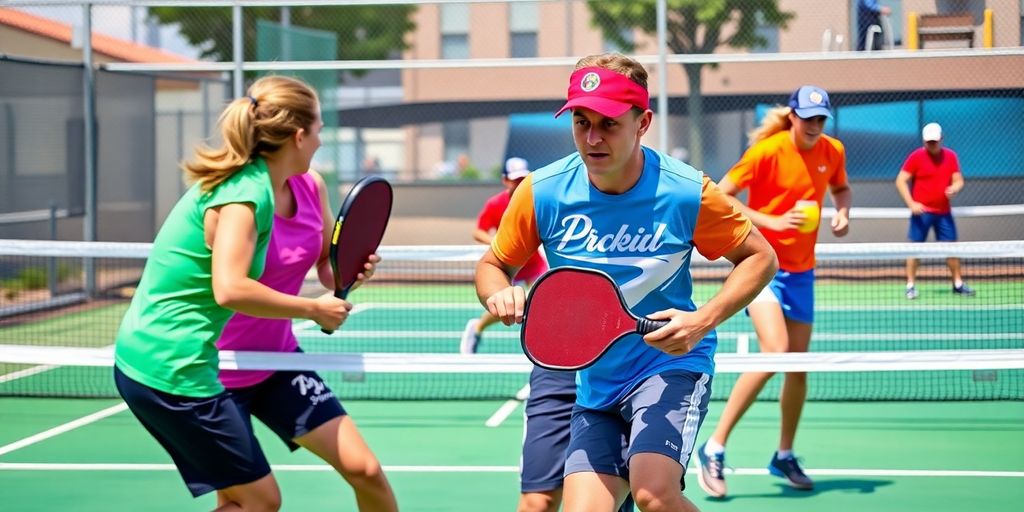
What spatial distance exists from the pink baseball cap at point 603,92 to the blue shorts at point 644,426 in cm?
86

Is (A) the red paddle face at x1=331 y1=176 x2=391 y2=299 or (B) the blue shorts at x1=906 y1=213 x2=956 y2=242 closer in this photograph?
(A) the red paddle face at x1=331 y1=176 x2=391 y2=299

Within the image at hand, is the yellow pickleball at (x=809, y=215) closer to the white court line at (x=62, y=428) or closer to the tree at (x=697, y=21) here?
the white court line at (x=62, y=428)

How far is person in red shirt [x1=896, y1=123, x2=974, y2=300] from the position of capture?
14023mm

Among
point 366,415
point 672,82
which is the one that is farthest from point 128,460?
point 672,82

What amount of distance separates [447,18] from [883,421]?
1004 inches

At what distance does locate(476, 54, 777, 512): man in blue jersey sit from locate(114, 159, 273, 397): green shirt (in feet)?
2.54

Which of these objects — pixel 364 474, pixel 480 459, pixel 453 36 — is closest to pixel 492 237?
pixel 480 459

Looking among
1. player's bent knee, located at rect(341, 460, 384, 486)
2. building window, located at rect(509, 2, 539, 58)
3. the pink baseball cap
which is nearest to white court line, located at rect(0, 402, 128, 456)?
player's bent knee, located at rect(341, 460, 384, 486)

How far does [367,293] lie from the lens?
15.9m

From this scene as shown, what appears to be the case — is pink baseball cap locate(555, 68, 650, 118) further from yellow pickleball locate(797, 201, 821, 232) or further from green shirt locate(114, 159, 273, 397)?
yellow pickleball locate(797, 201, 821, 232)

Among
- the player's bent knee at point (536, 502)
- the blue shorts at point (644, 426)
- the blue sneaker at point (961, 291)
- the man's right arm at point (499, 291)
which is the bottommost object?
the player's bent knee at point (536, 502)

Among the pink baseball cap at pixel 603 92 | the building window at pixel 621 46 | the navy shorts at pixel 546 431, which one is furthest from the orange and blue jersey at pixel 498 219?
the building window at pixel 621 46

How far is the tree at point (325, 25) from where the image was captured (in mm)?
28078

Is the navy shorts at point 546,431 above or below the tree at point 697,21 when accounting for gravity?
below
